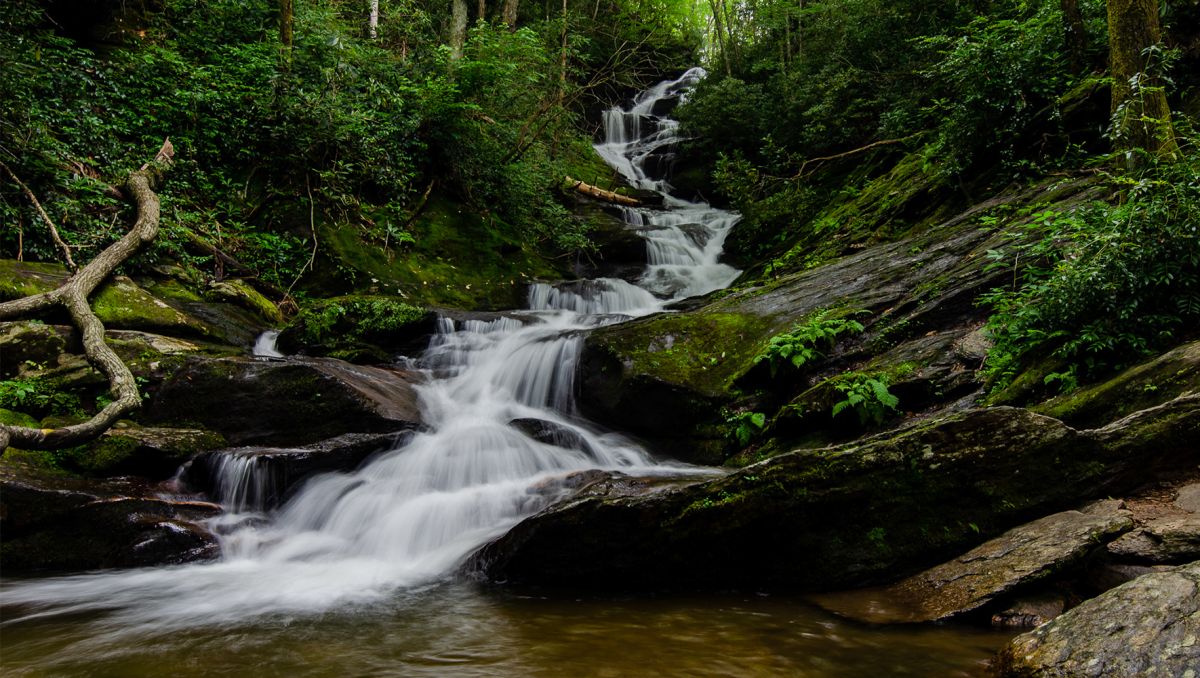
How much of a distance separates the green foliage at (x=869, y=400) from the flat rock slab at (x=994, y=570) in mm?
1966

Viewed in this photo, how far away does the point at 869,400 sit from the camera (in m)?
5.57

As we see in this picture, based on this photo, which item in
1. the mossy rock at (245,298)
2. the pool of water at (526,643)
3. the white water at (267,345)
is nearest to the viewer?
the pool of water at (526,643)

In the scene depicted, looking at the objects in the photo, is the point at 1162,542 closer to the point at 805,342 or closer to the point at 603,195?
the point at 805,342

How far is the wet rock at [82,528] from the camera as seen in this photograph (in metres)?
4.77

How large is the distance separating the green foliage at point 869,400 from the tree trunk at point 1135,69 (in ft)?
9.35

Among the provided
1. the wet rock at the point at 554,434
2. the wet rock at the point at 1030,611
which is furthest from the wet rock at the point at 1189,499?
the wet rock at the point at 554,434

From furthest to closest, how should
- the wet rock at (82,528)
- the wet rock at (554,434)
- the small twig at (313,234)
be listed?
1. the small twig at (313,234)
2. the wet rock at (554,434)
3. the wet rock at (82,528)

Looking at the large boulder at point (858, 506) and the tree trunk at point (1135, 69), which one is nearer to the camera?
the large boulder at point (858, 506)

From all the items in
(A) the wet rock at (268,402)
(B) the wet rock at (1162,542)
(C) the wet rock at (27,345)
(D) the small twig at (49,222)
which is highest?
(D) the small twig at (49,222)

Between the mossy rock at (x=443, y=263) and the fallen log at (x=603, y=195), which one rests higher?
the fallen log at (x=603, y=195)

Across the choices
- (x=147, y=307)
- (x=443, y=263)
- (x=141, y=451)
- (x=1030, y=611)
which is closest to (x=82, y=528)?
(x=141, y=451)

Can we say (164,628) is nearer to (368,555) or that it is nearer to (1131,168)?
(368,555)

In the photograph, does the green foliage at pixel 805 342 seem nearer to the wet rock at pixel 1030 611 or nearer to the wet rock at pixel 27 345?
the wet rock at pixel 1030 611

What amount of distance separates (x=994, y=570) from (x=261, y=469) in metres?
6.08
